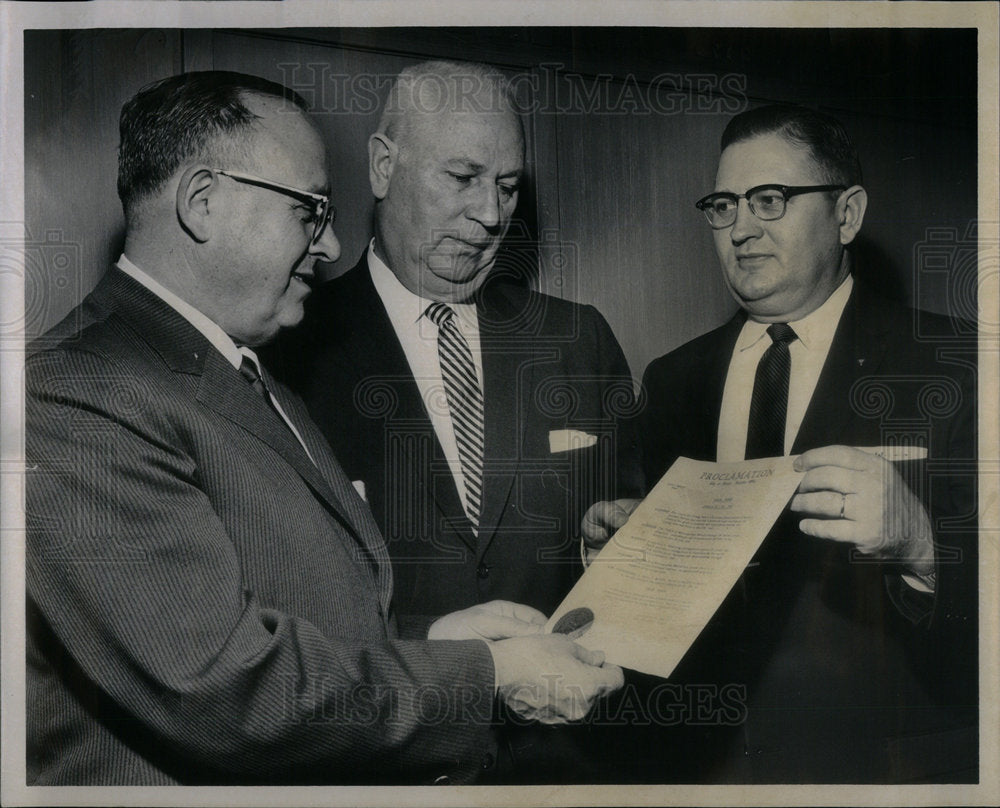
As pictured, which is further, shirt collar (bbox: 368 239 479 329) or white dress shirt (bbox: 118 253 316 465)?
shirt collar (bbox: 368 239 479 329)

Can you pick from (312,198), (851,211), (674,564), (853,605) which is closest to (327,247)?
(312,198)

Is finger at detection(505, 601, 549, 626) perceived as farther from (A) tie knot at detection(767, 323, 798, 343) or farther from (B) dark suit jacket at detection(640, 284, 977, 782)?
(A) tie knot at detection(767, 323, 798, 343)

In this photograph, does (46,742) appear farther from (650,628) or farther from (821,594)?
(821,594)

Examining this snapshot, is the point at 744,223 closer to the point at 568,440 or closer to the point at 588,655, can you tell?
the point at 568,440

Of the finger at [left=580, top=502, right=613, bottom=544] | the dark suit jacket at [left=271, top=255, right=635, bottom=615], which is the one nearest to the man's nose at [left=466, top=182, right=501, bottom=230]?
the dark suit jacket at [left=271, top=255, right=635, bottom=615]

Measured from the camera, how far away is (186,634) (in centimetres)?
157

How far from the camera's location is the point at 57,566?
1.70 meters

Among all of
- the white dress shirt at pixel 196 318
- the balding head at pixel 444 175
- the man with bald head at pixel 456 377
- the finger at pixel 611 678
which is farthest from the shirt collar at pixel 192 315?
the finger at pixel 611 678

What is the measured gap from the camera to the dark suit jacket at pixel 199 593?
1584 mm

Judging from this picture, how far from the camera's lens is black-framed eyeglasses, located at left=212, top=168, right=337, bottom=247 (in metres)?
1.69

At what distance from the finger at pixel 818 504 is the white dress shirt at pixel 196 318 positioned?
0.90 meters

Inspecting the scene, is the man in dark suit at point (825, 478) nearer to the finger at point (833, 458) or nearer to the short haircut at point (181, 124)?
the finger at point (833, 458)

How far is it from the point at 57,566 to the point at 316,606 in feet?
1.57

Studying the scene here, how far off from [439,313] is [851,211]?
819 millimetres
